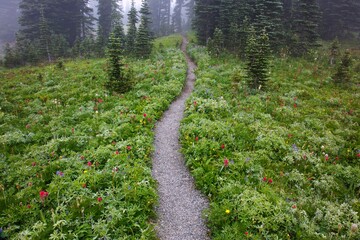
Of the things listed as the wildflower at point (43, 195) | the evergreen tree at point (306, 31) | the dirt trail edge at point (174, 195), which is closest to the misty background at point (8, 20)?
the evergreen tree at point (306, 31)

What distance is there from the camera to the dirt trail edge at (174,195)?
672 centimetres

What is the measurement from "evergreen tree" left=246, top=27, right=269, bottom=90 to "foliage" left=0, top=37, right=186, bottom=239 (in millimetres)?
6849

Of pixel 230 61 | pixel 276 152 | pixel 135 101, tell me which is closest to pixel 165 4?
pixel 230 61

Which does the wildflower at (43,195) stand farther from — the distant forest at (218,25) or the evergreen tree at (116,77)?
the distant forest at (218,25)

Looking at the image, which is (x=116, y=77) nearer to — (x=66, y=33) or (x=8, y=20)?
(x=66, y=33)

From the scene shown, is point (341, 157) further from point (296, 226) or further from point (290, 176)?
point (296, 226)

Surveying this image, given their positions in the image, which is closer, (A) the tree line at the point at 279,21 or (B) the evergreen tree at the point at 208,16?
(A) the tree line at the point at 279,21

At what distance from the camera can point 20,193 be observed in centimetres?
735

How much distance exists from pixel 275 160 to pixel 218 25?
3218 centimetres

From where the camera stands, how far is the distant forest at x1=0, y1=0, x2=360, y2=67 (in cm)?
3105

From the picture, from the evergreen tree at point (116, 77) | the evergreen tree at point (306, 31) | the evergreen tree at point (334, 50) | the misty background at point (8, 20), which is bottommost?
the evergreen tree at point (116, 77)

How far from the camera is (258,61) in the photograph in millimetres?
18109

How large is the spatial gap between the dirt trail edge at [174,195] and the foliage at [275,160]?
0.41 metres

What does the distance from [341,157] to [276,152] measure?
339 centimetres
